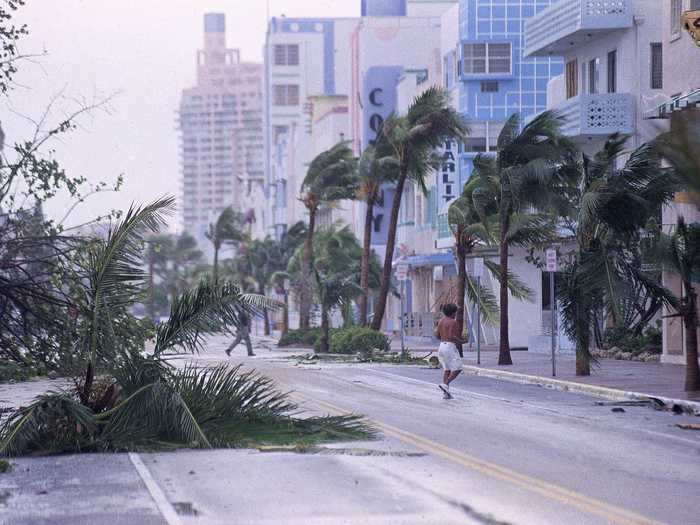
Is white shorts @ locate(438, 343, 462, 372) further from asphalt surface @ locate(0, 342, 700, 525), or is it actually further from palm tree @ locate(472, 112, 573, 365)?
palm tree @ locate(472, 112, 573, 365)

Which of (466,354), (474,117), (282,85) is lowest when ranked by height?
(466,354)

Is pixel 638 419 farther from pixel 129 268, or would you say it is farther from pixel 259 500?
pixel 259 500

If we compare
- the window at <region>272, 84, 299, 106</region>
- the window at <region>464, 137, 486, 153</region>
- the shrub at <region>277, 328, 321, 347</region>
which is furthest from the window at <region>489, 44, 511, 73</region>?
the window at <region>272, 84, 299, 106</region>

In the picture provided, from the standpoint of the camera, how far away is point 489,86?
63.0 metres

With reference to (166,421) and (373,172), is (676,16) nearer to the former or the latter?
(373,172)

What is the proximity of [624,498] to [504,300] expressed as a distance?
24.5 m

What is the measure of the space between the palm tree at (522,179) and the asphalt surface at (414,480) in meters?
13.5

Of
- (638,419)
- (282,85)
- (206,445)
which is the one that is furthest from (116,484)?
(282,85)

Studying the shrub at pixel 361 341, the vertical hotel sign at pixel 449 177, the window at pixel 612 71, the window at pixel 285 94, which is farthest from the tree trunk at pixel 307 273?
the window at pixel 285 94

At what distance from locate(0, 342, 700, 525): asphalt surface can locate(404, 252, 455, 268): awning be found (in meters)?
40.3

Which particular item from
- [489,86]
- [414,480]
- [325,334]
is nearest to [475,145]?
[489,86]

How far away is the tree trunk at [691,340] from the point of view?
Answer: 24.1 metres

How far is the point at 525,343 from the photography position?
50688 mm

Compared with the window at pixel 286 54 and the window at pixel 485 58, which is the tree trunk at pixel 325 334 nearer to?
the window at pixel 485 58
